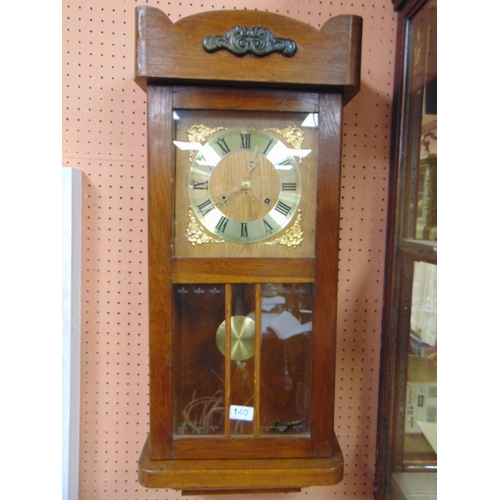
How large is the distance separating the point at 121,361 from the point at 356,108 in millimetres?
855

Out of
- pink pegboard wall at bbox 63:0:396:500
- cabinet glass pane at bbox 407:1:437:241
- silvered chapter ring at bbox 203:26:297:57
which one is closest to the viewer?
silvered chapter ring at bbox 203:26:297:57

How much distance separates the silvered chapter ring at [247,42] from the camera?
0.68m

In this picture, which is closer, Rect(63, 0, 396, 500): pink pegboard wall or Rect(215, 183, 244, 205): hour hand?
Rect(215, 183, 244, 205): hour hand

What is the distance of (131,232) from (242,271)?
35 centimetres

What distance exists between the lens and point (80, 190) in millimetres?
919

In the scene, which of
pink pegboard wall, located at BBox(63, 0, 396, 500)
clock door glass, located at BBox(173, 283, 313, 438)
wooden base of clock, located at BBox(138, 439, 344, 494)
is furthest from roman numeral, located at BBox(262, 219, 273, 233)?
wooden base of clock, located at BBox(138, 439, 344, 494)

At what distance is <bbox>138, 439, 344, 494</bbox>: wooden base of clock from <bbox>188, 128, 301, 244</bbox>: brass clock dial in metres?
0.44

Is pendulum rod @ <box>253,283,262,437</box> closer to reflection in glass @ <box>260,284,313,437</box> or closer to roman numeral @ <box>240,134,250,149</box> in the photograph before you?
reflection in glass @ <box>260,284,313,437</box>

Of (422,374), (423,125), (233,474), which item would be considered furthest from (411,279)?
(233,474)

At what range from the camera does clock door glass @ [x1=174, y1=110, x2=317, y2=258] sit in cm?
75

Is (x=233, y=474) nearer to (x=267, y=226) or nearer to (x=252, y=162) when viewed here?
(x=267, y=226)

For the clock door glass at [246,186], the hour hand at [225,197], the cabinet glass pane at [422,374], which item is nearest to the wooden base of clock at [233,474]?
the cabinet glass pane at [422,374]

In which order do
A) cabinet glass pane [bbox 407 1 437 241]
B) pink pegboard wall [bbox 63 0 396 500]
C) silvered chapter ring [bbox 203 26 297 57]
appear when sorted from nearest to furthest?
silvered chapter ring [bbox 203 26 297 57]
cabinet glass pane [bbox 407 1 437 241]
pink pegboard wall [bbox 63 0 396 500]
